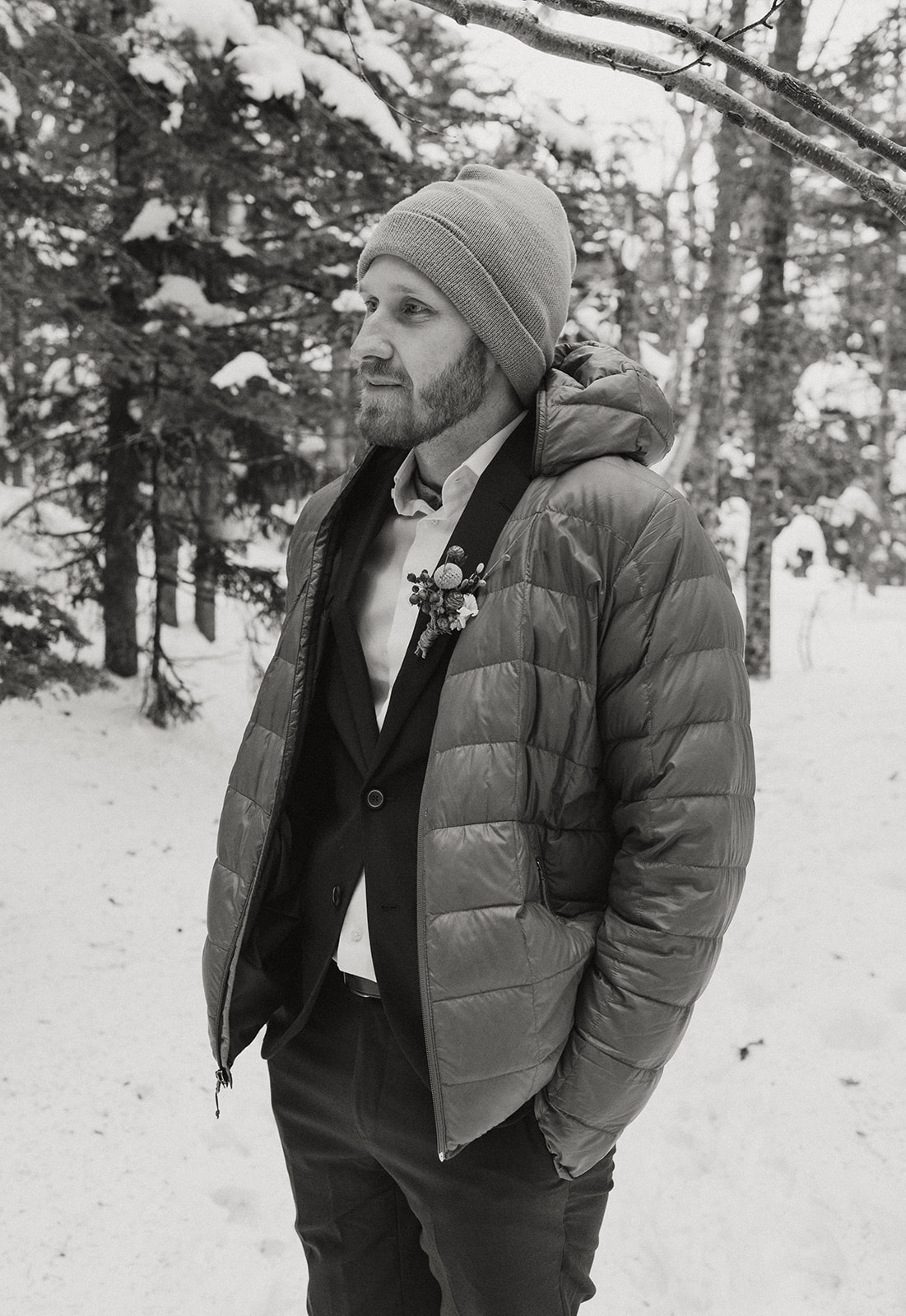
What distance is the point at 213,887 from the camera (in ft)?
6.63

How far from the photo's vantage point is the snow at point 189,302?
6945mm

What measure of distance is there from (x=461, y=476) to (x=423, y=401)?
0.49ft

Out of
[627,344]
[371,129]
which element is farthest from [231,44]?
[627,344]

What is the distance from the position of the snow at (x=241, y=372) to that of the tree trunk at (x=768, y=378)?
4.92m

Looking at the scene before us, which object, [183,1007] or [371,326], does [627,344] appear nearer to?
[183,1007]

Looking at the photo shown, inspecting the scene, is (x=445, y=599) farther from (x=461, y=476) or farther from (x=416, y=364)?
(x=416, y=364)

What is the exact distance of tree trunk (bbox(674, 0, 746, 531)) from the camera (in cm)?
959

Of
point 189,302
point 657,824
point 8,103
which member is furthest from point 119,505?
point 657,824

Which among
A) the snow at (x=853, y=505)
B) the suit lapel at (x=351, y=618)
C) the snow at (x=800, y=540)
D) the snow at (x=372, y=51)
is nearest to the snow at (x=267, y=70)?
the snow at (x=372, y=51)

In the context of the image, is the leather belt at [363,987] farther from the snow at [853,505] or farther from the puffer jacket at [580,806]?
the snow at [853,505]

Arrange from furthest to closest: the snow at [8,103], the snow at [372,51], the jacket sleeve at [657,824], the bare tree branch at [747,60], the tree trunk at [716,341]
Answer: the tree trunk at [716,341], the snow at [372,51], the snow at [8,103], the jacket sleeve at [657,824], the bare tree branch at [747,60]

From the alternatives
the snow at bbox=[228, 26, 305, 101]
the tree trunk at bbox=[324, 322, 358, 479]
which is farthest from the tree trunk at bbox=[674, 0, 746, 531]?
the snow at bbox=[228, 26, 305, 101]

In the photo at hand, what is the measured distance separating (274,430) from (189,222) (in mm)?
1608

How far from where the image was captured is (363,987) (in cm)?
183
